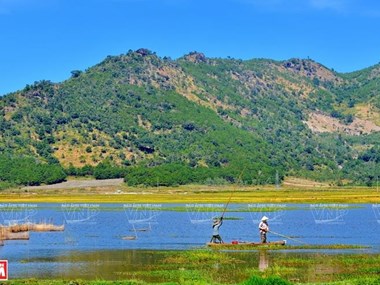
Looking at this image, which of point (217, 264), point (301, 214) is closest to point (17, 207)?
point (301, 214)

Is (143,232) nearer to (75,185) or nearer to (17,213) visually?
(17,213)

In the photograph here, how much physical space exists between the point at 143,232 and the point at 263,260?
1123 inches

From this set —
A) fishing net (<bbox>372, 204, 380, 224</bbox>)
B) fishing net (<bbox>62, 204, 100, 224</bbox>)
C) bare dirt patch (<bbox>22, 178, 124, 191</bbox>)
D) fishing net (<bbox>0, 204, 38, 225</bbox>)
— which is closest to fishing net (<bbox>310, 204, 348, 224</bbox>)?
fishing net (<bbox>372, 204, 380, 224</bbox>)

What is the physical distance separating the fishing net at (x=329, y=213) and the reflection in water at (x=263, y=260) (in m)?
38.1

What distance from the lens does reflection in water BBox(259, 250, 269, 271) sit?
142 feet

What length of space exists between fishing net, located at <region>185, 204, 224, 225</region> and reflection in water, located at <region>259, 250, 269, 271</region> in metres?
33.3

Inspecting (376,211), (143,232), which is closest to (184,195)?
(376,211)

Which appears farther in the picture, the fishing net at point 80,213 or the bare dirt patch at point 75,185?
the bare dirt patch at point 75,185

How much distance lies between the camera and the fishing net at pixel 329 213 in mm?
90162

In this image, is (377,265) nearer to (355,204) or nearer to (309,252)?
(309,252)

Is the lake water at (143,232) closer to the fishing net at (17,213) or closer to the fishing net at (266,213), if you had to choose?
the fishing net at (266,213)

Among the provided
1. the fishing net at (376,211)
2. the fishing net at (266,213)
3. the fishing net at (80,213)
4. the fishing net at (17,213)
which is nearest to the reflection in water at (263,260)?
the fishing net at (266,213)

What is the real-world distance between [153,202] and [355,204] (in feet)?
116

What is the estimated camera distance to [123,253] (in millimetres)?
53031
